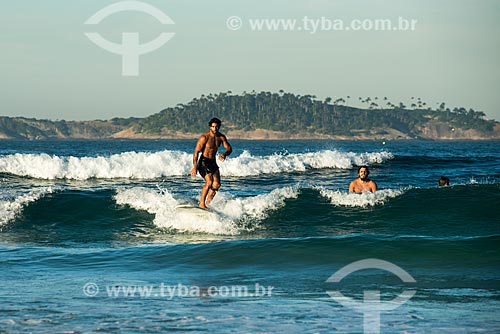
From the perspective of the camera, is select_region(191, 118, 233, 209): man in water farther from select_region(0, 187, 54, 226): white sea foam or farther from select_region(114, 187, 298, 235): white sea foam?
select_region(0, 187, 54, 226): white sea foam

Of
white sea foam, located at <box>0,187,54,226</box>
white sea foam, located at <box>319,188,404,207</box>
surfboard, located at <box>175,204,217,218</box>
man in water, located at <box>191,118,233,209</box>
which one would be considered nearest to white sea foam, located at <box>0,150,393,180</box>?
white sea foam, located at <box>0,187,54,226</box>

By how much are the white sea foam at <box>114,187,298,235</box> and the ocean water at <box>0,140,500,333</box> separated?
38mm

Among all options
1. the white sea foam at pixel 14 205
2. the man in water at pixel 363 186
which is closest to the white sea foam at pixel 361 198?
the man in water at pixel 363 186

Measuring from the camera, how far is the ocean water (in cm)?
790

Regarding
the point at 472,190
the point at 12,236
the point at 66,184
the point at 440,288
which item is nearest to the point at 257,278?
the point at 440,288

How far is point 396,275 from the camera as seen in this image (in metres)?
10.9

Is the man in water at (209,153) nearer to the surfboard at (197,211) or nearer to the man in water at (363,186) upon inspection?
the surfboard at (197,211)

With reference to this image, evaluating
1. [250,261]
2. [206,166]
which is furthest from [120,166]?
[250,261]

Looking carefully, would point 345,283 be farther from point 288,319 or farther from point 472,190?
point 472,190

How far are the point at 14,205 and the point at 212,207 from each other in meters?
5.18

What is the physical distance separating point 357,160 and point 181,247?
27.2m

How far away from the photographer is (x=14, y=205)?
19062 mm

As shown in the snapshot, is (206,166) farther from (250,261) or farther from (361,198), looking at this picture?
(361,198)

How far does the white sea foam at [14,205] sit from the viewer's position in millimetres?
18062
